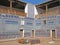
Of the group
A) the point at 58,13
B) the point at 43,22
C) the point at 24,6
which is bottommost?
the point at 43,22

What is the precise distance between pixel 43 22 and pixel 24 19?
372 cm

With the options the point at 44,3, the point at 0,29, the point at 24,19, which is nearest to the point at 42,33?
the point at 24,19

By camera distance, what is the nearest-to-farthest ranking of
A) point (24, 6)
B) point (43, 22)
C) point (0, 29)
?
point (0, 29) < point (43, 22) < point (24, 6)

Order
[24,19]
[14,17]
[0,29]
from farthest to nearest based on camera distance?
1. [24,19]
2. [14,17]
3. [0,29]

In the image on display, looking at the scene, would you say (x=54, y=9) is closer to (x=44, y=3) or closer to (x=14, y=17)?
(x=44, y=3)

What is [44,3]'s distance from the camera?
24.3m

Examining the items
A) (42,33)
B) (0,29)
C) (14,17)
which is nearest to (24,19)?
(14,17)

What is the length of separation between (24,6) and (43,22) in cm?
513

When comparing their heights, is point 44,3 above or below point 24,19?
above

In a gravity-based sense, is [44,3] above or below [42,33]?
above

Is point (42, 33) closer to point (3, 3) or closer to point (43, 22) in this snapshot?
point (43, 22)

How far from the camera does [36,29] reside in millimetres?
23297

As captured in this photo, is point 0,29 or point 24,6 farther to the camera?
point 24,6

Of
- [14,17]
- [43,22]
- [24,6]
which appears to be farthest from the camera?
[24,6]
